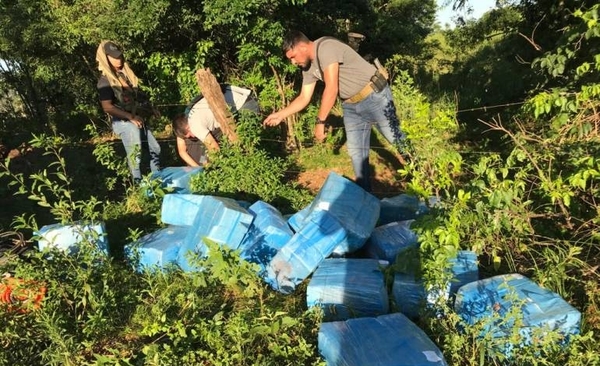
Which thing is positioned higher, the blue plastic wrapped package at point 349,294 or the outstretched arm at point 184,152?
the outstretched arm at point 184,152

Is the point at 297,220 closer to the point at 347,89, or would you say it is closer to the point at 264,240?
the point at 264,240

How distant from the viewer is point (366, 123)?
4.04 meters

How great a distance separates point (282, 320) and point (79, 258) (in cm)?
161

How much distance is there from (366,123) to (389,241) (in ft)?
4.37

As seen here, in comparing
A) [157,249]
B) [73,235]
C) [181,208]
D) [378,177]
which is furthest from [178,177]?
[378,177]

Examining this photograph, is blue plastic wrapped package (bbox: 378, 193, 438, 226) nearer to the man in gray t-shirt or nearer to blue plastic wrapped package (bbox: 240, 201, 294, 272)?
the man in gray t-shirt

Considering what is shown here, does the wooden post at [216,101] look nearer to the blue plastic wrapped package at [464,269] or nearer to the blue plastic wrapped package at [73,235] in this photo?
the blue plastic wrapped package at [73,235]

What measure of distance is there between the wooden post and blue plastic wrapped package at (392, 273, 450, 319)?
2585mm

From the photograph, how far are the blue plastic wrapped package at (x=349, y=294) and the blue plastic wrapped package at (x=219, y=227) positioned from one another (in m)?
0.73

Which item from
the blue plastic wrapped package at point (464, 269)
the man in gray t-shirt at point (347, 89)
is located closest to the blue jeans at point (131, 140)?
the man in gray t-shirt at point (347, 89)

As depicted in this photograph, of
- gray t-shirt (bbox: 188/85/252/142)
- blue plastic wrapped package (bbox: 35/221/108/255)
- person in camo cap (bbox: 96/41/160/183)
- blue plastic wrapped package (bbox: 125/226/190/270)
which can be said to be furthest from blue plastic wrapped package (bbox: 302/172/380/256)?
person in camo cap (bbox: 96/41/160/183)

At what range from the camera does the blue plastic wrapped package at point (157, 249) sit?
3230 millimetres

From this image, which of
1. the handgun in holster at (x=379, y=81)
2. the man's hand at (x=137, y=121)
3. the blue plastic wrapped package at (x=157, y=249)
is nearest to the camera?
the blue plastic wrapped package at (x=157, y=249)

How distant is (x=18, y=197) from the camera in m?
5.51
